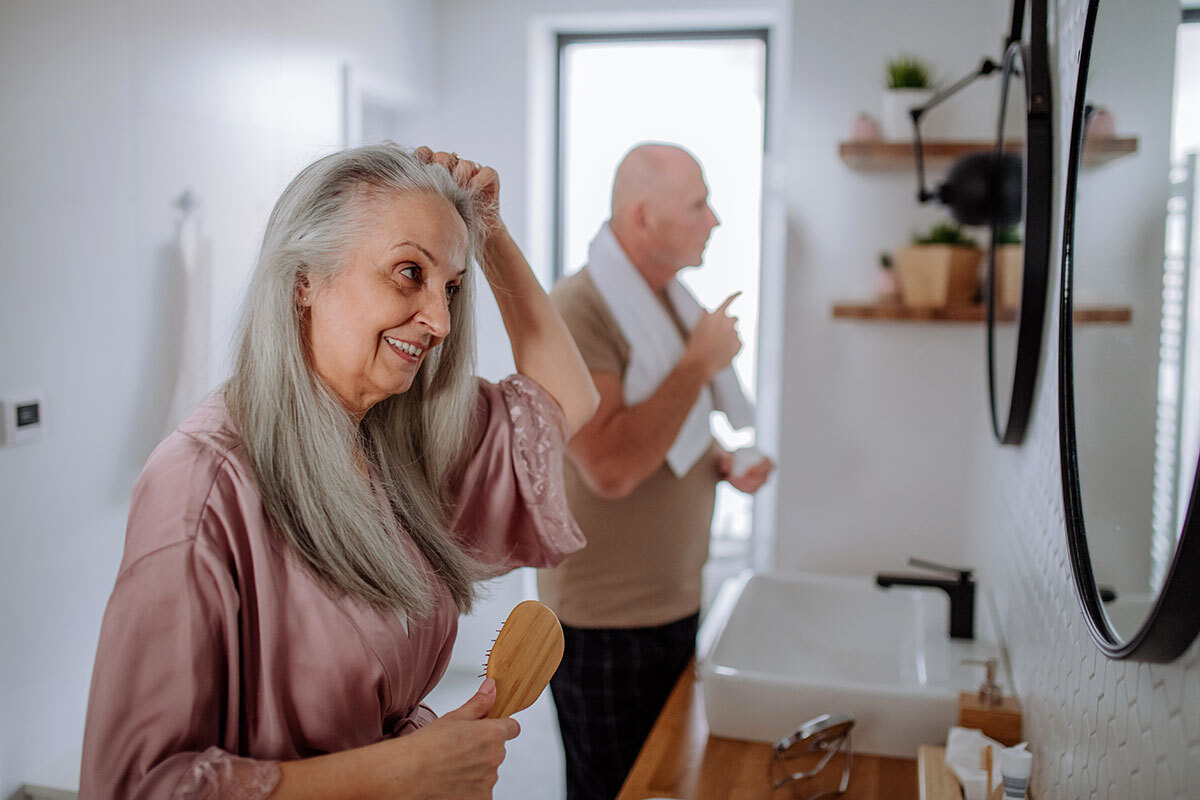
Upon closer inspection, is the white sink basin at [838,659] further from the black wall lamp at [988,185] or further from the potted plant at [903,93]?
the potted plant at [903,93]

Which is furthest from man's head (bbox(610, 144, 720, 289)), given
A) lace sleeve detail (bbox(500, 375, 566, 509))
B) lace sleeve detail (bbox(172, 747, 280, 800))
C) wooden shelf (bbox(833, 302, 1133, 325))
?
lace sleeve detail (bbox(172, 747, 280, 800))

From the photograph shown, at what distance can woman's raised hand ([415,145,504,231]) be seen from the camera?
37.4 inches

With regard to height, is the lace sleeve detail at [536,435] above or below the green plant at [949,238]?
below

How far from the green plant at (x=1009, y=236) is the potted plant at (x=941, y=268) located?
0.38 metres

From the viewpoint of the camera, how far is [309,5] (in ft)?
7.25

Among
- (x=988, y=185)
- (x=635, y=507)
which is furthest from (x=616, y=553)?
(x=988, y=185)

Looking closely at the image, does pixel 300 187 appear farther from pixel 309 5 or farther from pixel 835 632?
pixel 309 5

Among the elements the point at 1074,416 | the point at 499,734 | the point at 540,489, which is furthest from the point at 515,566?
the point at 1074,416

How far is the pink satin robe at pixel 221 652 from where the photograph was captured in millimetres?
678

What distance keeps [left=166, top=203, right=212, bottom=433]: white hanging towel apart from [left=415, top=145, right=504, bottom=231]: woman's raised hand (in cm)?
99

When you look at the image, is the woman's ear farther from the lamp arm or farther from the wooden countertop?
the lamp arm

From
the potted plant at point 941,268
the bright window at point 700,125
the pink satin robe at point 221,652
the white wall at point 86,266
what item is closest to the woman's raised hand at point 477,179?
the pink satin robe at point 221,652

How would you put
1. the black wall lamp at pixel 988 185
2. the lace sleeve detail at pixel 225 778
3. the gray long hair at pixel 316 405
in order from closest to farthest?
the lace sleeve detail at pixel 225 778, the gray long hair at pixel 316 405, the black wall lamp at pixel 988 185

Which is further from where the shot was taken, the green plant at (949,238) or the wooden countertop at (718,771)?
the green plant at (949,238)
